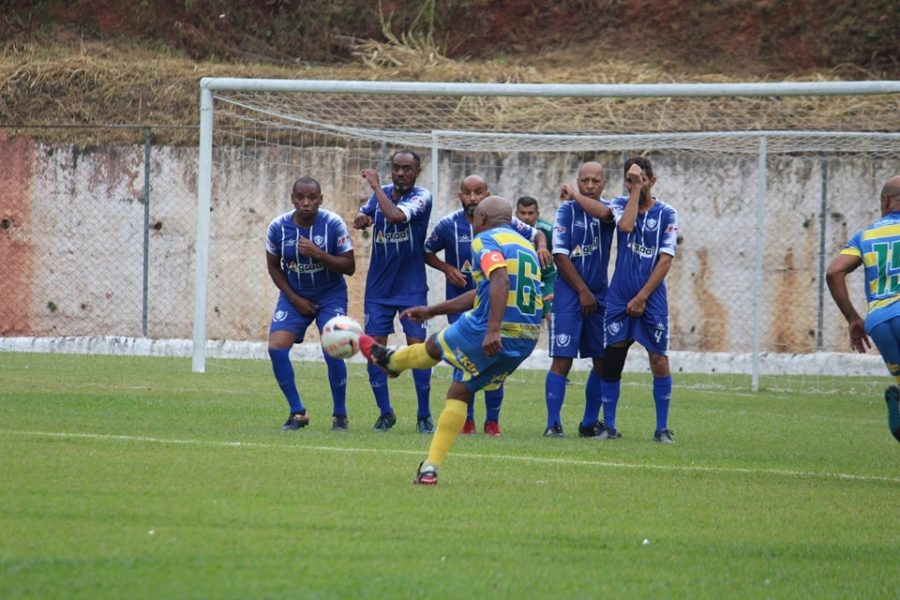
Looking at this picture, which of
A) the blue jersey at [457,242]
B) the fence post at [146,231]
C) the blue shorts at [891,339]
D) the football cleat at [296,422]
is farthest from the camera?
Result: the fence post at [146,231]

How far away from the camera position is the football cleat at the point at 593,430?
12320 mm

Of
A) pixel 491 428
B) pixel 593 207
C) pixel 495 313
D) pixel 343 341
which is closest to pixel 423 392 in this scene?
pixel 491 428

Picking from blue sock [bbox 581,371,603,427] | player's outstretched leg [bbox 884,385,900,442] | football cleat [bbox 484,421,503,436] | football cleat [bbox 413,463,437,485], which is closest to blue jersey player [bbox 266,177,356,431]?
football cleat [bbox 484,421,503,436]

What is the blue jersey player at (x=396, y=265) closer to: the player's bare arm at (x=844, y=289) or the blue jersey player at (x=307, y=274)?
the blue jersey player at (x=307, y=274)

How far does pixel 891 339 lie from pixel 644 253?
9.78 feet

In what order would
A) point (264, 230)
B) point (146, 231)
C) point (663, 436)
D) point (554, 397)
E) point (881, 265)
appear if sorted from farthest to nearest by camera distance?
1. point (146, 231)
2. point (264, 230)
3. point (554, 397)
4. point (663, 436)
5. point (881, 265)

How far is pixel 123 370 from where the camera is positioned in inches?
695

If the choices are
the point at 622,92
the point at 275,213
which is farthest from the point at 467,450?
the point at 275,213

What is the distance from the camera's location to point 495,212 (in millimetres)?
9203

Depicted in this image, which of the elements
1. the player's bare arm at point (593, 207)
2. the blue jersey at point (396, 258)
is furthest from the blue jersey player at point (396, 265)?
the player's bare arm at point (593, 207)

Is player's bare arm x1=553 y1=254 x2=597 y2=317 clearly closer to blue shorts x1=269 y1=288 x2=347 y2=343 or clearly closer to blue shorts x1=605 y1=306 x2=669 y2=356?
blue shorts x1=605 y1=306 x2=669 y2=356

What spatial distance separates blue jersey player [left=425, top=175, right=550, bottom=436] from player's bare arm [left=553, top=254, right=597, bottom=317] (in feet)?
0.68

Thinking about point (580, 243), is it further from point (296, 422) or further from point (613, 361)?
point (296, 422)

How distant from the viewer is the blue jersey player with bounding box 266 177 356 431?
12.0 m
